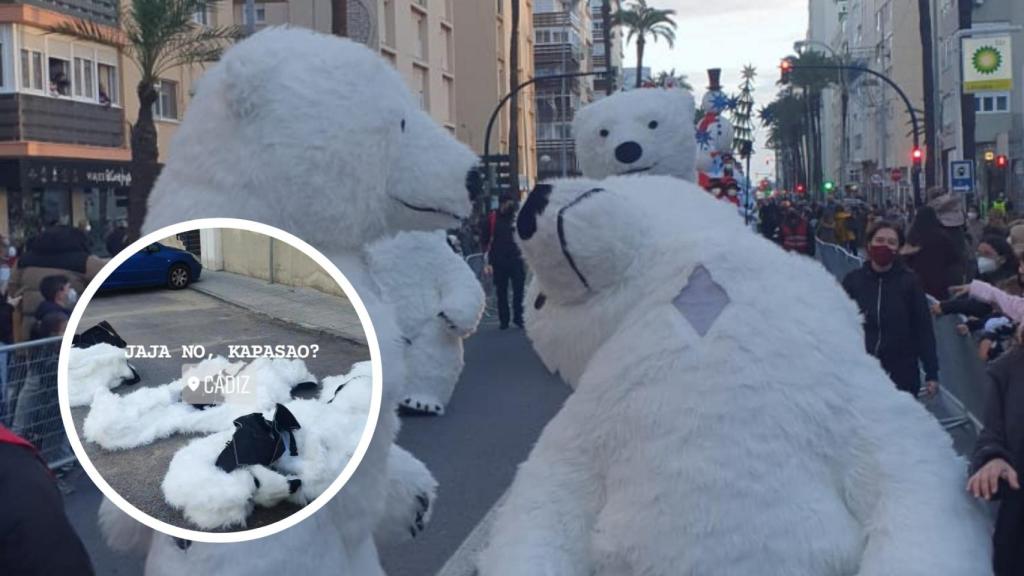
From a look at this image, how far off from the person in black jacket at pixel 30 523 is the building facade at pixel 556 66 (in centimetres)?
7477

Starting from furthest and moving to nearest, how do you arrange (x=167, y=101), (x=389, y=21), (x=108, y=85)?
(x=389, y=21), (x=167, y=101), (x=108, y=85)

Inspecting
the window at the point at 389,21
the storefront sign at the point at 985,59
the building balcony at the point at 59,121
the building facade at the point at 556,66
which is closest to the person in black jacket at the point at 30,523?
the storefront sign at the point at 985,59

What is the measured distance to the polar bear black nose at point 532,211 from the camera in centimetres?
307

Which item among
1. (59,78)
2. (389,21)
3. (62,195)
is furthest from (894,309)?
(389,21)

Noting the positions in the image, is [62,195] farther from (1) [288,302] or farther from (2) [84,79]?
(1) [288,302]

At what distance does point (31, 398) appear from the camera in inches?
303

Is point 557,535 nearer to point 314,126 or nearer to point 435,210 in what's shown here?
point 435,210

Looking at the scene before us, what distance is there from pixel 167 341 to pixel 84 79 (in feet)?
93.2

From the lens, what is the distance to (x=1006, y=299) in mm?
7730

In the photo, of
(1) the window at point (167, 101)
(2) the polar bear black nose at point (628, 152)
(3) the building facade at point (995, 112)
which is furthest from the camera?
(3) the building facade at point (995, 112)

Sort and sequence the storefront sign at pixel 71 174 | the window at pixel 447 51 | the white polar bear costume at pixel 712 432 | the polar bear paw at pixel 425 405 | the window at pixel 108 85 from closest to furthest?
the white polar bear costume at pixel 712 432 < the polar bear paw at pixel 425 405 < the storefront sign at pixel 71 174 < the window at pixel 108 85 < the window at pixel 447 51

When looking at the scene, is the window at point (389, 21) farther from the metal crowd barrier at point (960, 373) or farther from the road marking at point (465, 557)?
the road marking at point (465, 557)

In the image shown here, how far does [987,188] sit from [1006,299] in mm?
43735

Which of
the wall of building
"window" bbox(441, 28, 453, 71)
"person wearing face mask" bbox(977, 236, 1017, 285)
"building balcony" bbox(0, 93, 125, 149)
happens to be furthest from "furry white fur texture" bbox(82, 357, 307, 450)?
"window" bbox(441, 28, 453, 71)
